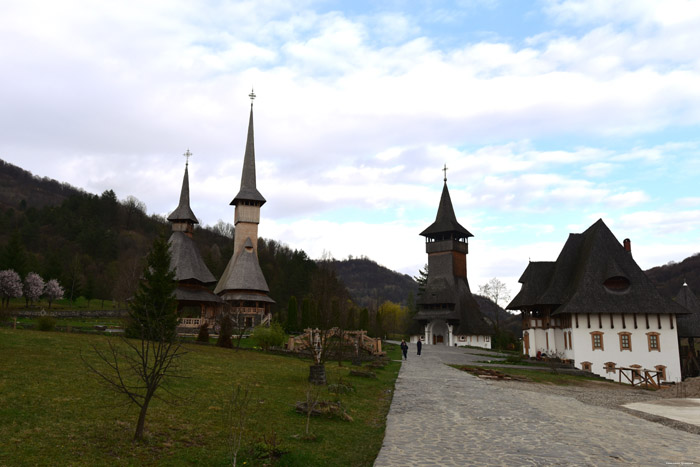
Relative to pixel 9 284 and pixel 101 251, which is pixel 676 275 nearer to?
pixel 101 251

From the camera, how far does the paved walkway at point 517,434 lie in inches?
401

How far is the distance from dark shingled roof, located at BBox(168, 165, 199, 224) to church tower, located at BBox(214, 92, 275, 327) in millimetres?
5802

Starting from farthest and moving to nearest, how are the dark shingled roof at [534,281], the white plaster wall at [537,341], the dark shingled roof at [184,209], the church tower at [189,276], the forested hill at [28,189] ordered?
the forested hill at [28,189] < the dark shingled roof at [184,209] < the church tower at [189,276] < the dark shingled roof at [534,281] < the white plaster wall at [537,341]

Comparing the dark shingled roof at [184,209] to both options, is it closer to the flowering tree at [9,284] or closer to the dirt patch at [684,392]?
the flowering tree at [9,284]

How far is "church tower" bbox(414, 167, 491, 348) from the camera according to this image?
63.5 m

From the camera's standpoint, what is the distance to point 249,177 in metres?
62.5

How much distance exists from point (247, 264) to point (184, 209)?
913 cm

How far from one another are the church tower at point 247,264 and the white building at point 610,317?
27.6 metres

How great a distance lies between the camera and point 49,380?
13383 millimetres

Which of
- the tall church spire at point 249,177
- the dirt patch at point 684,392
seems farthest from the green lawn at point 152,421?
the tall church spire at point 249,177

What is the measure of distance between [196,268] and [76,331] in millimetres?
23219

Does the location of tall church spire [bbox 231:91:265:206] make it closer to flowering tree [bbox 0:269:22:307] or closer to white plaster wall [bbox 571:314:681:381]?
flowering tree [bbox 0:269:22:307]

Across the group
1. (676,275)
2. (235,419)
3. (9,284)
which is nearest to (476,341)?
(9,284)

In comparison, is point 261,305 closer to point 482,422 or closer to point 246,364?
point 246,364
